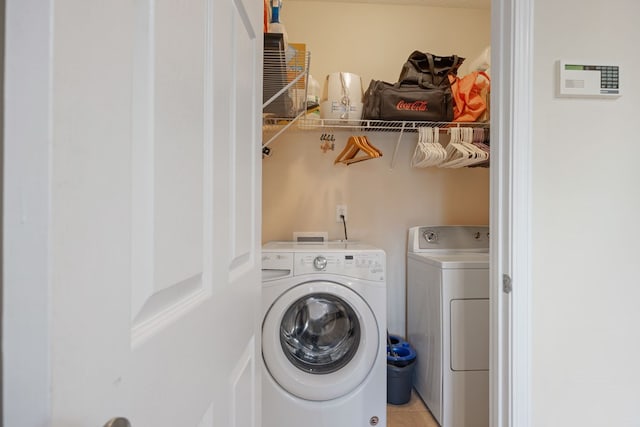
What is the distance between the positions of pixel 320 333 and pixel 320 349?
0.26 feet

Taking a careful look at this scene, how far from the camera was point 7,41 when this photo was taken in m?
0.20

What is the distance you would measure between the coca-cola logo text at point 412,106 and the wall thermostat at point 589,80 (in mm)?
941

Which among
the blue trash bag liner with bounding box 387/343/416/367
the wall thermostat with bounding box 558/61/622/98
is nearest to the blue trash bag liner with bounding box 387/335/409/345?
the blue trash bag liner with bounding box 387/343/416/367

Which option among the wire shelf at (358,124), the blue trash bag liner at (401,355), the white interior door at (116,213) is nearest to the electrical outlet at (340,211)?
the wire shelf at (358,124)

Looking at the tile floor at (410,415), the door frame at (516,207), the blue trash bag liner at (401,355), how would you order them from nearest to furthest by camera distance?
1. the door frame at (516,207)
2. the tile floor at (410,415)
3. the blue trash bag liner at (401,355)

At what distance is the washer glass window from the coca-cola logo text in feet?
3.83

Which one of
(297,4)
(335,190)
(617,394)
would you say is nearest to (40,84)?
(617,394)

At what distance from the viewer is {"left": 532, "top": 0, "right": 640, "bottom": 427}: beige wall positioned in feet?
3.23

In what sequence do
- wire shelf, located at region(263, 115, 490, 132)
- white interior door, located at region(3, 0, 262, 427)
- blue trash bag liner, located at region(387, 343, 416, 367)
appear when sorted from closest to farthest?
white interior door, located at region(3, 0, 262, 427) → blue trash bag liner, located at region(387, 343, 416, 367) → wire shelf, located at region(263, 115, 490, 132)

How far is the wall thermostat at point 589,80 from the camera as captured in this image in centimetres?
98

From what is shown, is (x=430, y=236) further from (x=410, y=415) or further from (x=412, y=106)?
(x=410, y=415)

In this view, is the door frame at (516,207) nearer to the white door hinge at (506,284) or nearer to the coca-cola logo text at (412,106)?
the white door hinge at (506,284)

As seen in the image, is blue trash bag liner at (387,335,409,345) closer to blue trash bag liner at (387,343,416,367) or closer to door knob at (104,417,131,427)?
blue trash bag liner at (387,343,416,367)

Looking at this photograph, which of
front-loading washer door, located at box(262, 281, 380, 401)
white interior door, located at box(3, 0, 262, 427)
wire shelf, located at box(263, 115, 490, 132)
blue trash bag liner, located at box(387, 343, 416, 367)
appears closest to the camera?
white interior door, located at box(3, 0, 262, 427)
